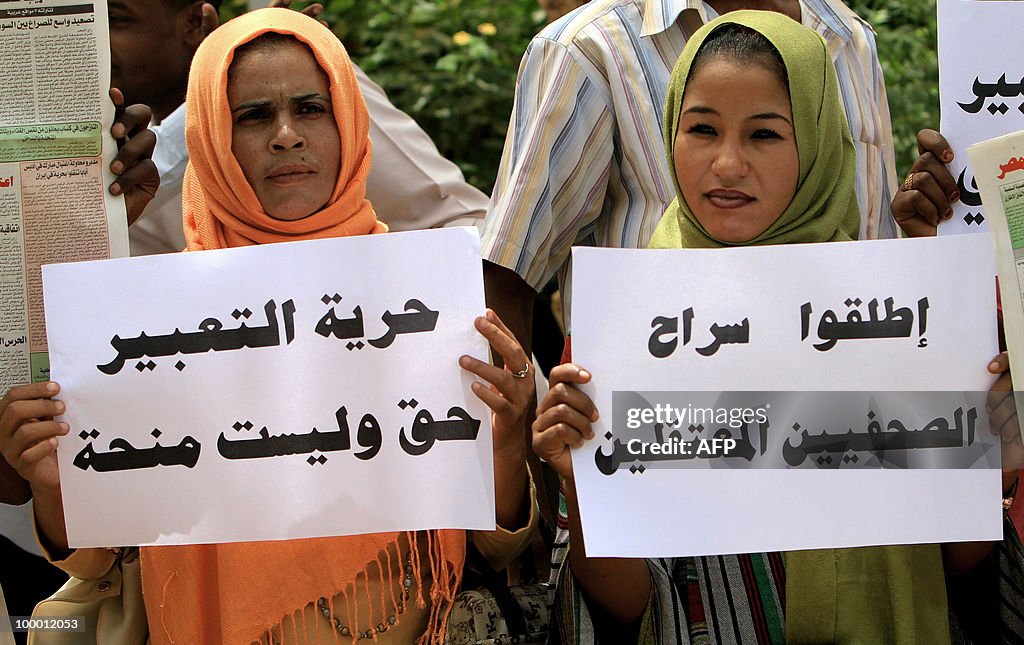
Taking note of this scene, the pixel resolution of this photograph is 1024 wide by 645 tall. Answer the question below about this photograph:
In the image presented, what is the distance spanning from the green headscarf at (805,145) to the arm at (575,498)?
1.61 ft

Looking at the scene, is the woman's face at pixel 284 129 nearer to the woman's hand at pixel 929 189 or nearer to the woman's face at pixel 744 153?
the woman's face at pixel 744 153

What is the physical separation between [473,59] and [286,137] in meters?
3.53

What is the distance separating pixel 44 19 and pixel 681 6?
4.74 feet

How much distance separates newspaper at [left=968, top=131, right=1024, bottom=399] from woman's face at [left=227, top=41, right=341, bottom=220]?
4.34ft

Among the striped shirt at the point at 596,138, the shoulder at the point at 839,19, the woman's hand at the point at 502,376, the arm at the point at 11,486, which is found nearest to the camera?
the woman's hand at the point at 502,376

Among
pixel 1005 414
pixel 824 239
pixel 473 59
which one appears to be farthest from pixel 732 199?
pixel 473 59

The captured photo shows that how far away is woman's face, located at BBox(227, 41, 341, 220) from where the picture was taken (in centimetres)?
281

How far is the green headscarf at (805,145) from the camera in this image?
2.66m

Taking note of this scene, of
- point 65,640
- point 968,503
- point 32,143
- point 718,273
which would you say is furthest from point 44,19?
point 968,503

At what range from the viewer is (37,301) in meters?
2.84

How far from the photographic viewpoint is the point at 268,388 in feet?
→ 8.36

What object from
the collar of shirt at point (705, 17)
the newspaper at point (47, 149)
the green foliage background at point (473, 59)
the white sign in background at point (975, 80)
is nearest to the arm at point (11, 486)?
the newspaper at point (47, 149)

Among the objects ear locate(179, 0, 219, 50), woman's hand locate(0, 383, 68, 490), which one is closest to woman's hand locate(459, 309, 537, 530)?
woman's hand locate(0, 383, 68, 490)

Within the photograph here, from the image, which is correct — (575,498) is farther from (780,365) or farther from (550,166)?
(550,166)
